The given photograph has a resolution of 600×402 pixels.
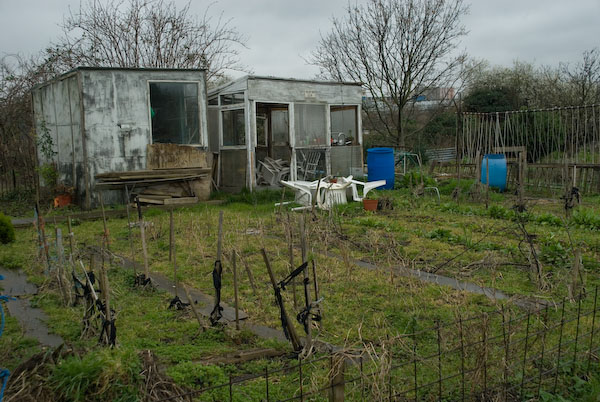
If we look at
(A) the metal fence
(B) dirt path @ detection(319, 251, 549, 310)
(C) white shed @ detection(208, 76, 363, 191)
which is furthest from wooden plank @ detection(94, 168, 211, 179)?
(A) the metal fence

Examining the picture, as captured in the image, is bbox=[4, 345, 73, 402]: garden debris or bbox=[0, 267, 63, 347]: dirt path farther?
bbox=[0, 267, 63, 347]: dirt path

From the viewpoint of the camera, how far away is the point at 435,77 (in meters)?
20.3

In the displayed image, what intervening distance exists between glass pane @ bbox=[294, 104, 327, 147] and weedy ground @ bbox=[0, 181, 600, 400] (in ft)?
13.8

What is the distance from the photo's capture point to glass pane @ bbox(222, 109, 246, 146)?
1433 centimetres

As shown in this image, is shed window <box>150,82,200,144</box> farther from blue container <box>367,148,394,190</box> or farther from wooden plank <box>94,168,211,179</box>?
blue container <box>367,148,394,190</box>

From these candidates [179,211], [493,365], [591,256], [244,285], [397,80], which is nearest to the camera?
[493,365]

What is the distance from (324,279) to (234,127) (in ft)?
29.4

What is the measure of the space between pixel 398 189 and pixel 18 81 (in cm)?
1147

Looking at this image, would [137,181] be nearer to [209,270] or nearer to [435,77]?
[209,270]

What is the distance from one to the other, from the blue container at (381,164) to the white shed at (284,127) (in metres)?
1.18

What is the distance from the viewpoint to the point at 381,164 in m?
15.1

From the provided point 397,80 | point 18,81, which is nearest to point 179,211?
point 18,81

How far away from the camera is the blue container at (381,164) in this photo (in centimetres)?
1506

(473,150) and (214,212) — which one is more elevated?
(473,150)
